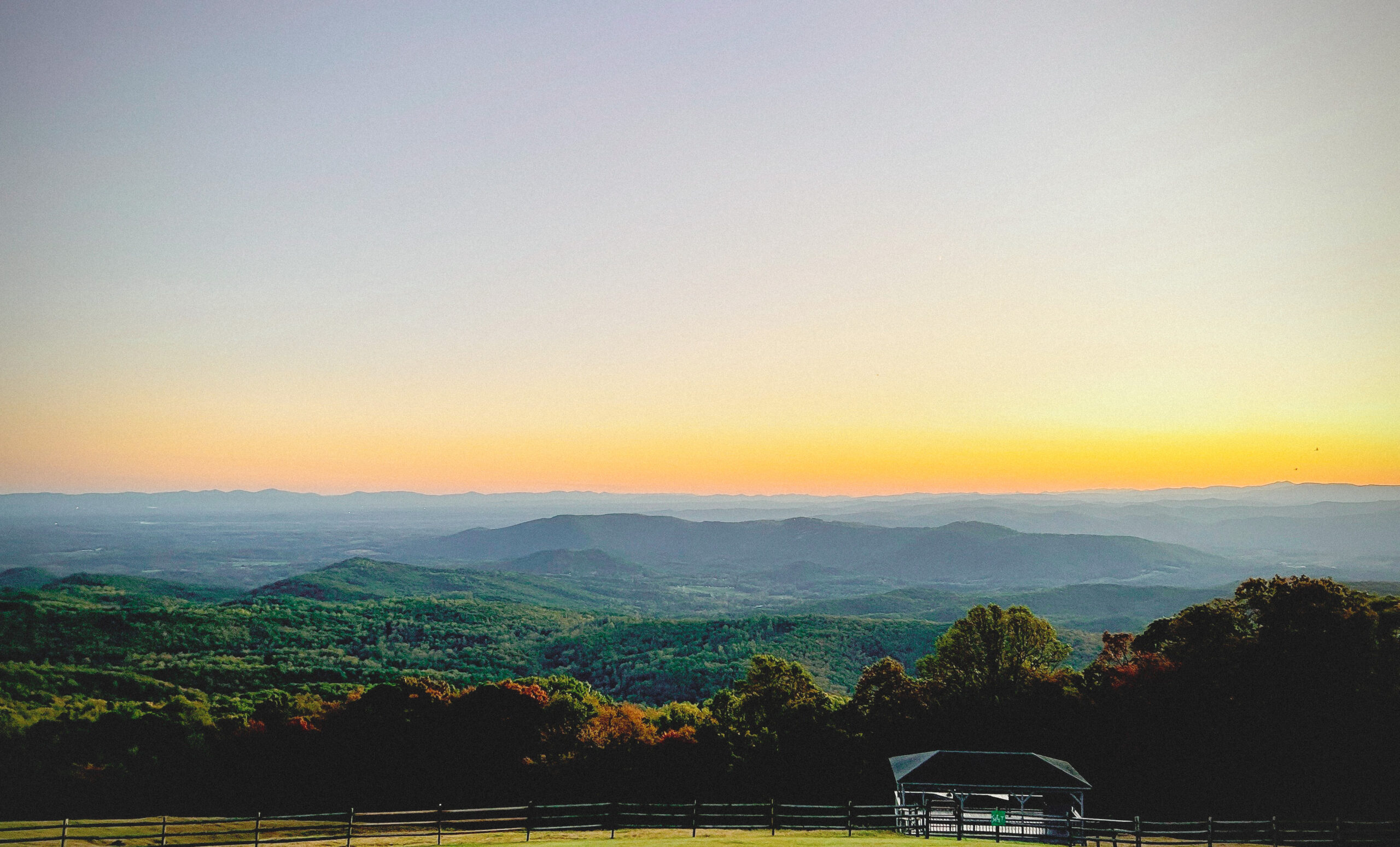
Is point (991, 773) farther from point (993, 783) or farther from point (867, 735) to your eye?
point (867, 735)

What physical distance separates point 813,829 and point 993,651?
1909cm

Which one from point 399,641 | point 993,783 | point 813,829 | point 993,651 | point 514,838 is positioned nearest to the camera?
point 514,838

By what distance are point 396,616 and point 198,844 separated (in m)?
128

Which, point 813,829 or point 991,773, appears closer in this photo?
point 813,829

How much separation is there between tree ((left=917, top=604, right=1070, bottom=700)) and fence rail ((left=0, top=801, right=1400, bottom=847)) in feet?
37.7

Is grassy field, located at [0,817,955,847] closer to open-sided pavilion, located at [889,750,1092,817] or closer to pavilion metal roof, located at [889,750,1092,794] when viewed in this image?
open-sided pavilion, located at [889,750,1092,817]

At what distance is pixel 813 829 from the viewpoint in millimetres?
22406

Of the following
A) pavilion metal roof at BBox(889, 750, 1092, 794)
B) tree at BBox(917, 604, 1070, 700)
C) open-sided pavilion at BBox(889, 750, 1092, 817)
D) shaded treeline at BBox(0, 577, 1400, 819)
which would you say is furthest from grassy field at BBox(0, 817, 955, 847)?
tree at BBox(917, 604, 1070, 700)

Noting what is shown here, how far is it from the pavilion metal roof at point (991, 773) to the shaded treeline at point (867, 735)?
694 cm

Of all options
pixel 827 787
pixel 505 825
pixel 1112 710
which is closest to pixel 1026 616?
pixel 1112 710

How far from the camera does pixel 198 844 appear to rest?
19.3m

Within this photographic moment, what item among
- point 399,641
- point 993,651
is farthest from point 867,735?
point 399,641

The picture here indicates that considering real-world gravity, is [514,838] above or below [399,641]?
above

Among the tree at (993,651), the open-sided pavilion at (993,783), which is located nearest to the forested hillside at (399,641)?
the tree at (993,651)
